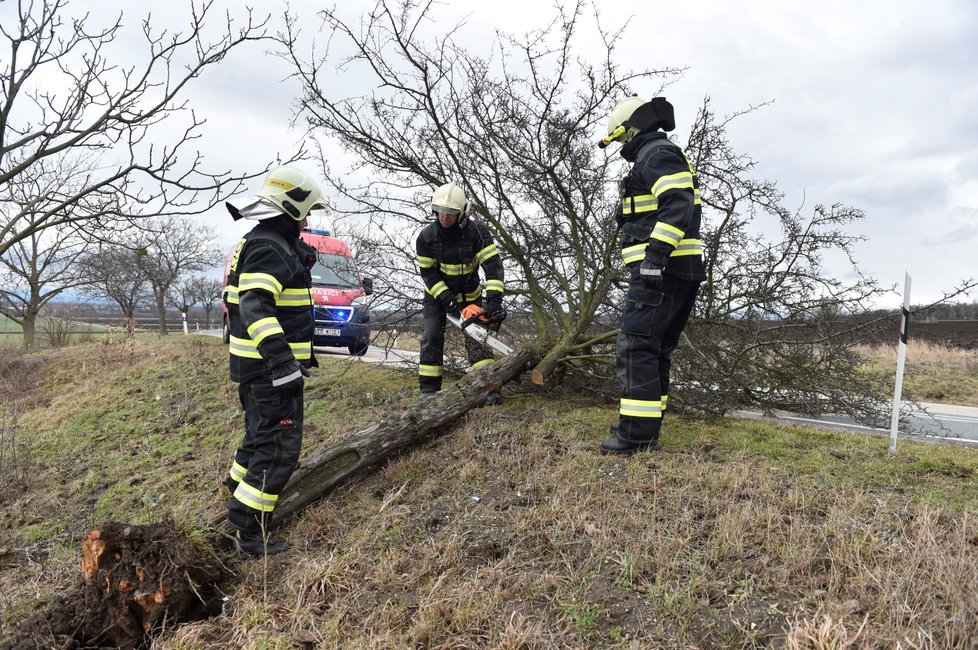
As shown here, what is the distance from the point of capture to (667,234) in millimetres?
3555

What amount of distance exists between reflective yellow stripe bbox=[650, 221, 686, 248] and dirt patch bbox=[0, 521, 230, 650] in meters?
3.19

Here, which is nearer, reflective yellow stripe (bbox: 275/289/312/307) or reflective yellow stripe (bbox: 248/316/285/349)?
reflective yellow stripe (bbox: 248/316/285/349)

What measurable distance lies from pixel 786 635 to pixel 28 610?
372cm

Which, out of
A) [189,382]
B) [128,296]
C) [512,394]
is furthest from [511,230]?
[128,296]

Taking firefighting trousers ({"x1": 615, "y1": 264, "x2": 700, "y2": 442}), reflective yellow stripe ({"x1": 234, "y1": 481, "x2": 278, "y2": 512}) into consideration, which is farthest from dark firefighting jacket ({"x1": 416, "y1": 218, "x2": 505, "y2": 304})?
reflective yellow stripe ({"x1": 234, "y1": 481, "x2": 278, "y2": 512})

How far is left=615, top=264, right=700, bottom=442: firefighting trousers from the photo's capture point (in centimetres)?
382

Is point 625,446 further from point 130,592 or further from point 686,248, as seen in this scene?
point 130,592

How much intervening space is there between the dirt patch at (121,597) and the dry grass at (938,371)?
24.5ft

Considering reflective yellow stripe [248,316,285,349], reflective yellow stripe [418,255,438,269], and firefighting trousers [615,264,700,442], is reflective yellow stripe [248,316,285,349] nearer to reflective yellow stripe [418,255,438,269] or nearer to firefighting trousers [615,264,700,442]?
firefighting trousers [615,264,700,442]

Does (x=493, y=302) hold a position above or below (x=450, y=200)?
below

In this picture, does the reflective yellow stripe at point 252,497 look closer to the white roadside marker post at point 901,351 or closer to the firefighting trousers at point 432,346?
the firefighting trousers at point 432,346

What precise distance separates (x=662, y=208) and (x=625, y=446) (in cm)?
162

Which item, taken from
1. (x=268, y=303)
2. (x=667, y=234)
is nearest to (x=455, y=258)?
(x=667, y=234)

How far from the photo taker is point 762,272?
5133mm
